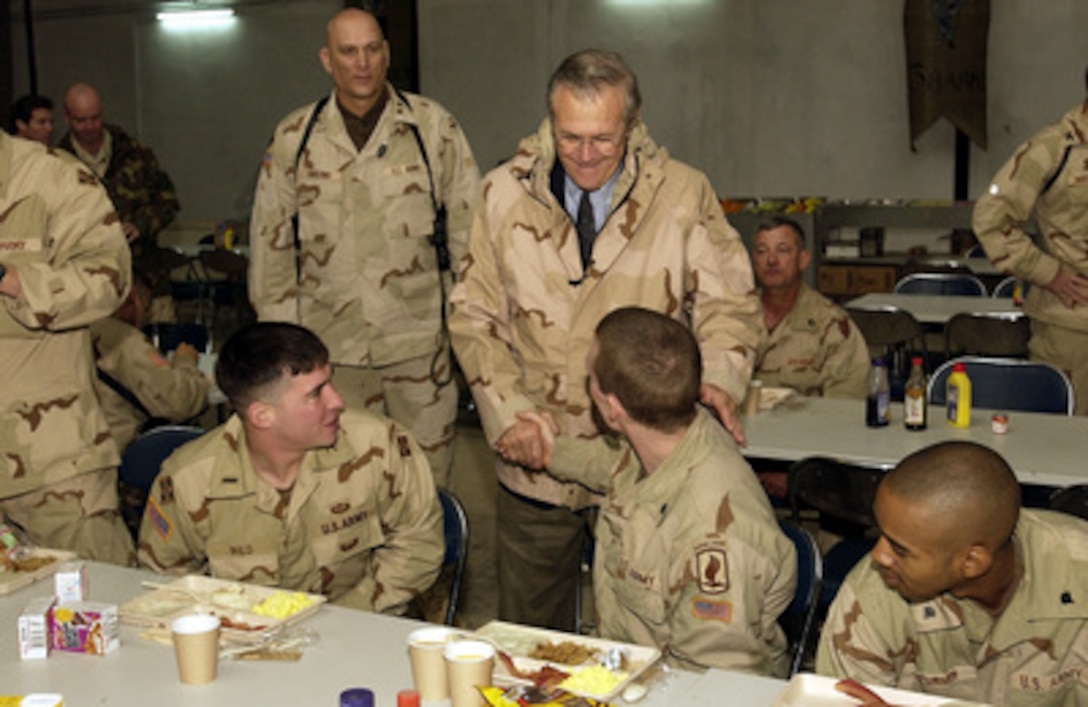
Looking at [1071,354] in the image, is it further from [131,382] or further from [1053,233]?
[131,382]

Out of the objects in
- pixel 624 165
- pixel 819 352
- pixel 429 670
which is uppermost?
pixel 624 165

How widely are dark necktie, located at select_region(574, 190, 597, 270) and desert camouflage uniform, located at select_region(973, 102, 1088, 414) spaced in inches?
94.6

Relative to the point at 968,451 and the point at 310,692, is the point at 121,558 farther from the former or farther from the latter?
the point at 968,451

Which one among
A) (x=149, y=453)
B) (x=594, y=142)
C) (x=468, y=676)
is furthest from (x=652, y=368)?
(x=149, y=453)

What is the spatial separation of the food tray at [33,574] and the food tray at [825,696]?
160 centimetres

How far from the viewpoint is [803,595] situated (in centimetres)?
306

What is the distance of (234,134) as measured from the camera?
13.9 meters

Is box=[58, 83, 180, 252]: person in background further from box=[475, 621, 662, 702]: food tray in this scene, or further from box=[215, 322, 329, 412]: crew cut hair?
box=[475, 621, 662, 702]: food tray

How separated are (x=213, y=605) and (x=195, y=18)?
12086 millimetres

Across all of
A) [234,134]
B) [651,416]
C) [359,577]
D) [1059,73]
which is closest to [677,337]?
[651,416]

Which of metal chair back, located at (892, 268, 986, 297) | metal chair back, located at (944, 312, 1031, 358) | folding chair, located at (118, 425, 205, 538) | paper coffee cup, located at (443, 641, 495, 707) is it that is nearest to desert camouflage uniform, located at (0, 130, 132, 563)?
folding chair, located at (118, 425, 205, 538)

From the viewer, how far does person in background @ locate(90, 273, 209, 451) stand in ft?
15.6

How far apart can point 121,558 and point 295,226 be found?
5.12ft

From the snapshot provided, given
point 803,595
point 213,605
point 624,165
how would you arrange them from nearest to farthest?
point 213,605, point 803,595, point 624,165
